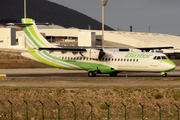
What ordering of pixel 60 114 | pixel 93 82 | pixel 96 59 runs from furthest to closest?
pixel 96 59, pixel 93 82, pixel 60 114

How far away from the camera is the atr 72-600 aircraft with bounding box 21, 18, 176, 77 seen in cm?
3988

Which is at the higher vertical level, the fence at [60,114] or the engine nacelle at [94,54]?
the engine nacelle at [94,54]

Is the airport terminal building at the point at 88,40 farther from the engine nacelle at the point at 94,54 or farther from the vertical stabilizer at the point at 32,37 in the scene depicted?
the engine nacelle at the point at 94,54

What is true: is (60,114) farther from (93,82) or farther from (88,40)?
(88,40)

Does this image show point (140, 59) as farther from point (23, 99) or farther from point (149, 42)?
point (149, 42)

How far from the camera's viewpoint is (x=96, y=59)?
4372 cm

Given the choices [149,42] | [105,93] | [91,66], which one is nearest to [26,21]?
[91,66]

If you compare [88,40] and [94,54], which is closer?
[94,54]

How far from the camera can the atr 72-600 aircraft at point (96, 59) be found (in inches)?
1570

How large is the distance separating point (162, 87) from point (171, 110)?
445 cm

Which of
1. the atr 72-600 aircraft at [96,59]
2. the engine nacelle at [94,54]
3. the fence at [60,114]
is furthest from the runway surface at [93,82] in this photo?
the fence at [60,114]

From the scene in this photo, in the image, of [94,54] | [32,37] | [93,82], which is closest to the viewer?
[93,82]

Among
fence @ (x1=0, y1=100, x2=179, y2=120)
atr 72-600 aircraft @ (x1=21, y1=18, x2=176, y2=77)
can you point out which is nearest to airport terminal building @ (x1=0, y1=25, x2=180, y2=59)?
atr 72-600 aircraft @ (x1=21, y1=18, x2=176, y2=77)

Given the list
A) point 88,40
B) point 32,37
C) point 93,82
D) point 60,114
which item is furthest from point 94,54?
point 88,40
